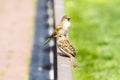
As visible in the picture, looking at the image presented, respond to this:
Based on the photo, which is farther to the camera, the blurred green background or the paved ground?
the paved ground

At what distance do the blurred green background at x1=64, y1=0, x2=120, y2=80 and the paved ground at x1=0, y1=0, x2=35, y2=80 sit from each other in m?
1.41

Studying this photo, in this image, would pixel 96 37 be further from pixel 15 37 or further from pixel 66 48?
pixel 66 48

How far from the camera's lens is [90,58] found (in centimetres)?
1474

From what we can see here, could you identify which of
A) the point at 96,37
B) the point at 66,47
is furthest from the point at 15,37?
the point at 66,47

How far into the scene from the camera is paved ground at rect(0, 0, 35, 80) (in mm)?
13930

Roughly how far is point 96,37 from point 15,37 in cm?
252

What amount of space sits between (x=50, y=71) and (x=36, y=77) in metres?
0.49

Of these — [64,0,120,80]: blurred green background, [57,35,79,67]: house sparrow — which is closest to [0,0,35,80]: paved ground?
[64,0,120,80]: blurred green background

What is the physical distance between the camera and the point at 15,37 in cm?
1666

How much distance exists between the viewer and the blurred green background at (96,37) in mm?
13586

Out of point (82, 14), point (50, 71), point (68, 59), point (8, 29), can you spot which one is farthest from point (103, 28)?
point (68, 59)

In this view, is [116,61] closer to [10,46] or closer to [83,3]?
[10,46]

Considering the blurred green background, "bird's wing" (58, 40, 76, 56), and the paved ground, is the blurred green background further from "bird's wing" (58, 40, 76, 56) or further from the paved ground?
"bird's wing" (58, 40, 76, 56)

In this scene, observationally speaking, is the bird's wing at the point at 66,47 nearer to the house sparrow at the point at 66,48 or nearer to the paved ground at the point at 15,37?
the house sparrow at the point at 66,48
